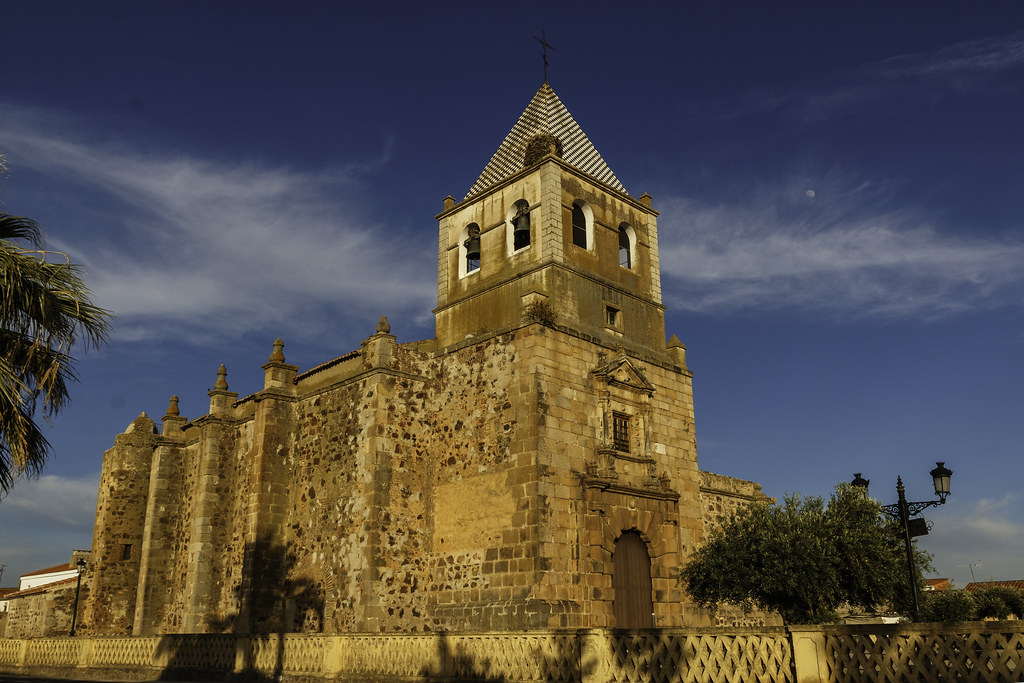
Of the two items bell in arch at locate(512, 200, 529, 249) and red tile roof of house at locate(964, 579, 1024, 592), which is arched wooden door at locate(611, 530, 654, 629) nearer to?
bell in arch at locate(512, 200, 529, 249)

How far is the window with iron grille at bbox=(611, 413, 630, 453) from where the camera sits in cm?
2092

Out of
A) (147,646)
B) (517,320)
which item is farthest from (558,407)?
(147,646)

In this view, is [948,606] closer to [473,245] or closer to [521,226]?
[521,226]

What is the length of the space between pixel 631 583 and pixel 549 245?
885 centimetres

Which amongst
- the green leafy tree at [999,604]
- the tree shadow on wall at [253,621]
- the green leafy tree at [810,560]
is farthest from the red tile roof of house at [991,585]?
the tree shadow on wall at [253,621]

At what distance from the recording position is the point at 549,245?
2123cm

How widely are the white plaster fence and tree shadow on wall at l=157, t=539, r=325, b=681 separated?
4 centimetres

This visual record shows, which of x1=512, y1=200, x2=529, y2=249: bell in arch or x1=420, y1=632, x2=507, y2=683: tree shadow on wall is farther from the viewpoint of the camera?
x1=512, y1=200, x2=529, y2=249: bell in arch

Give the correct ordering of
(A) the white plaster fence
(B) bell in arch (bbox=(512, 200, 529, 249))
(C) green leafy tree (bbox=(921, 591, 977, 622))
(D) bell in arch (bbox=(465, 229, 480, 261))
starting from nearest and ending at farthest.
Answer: (A) the white plaster fence → (B) bell in arch (bbox=(512, 200, 529, 249)) → (D) bell in arch (bbox=(465, 229, 480, 261)) → (C) green leafy tree (bbox=(921, 591, 977, 622))

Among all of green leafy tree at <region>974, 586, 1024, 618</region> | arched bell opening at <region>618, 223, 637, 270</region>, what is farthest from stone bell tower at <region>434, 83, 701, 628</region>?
green leafy tree at <region>974, 586, 1024, 618</region>

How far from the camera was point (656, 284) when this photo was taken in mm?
24234

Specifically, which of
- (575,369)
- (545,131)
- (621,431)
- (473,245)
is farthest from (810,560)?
(545,131)

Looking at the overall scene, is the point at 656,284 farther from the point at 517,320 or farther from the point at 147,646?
the point at 147,646

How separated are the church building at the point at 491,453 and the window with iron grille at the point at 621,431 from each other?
0.13 meters
